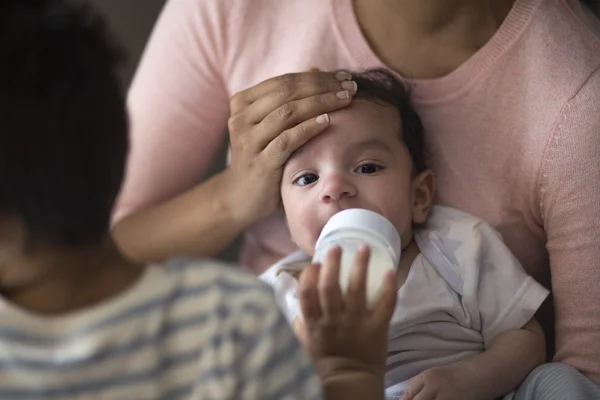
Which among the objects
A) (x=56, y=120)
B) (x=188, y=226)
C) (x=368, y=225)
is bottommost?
(x=188, y=226)

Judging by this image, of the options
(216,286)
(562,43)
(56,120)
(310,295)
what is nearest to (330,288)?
(310,295)

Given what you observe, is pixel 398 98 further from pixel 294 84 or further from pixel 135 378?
pixel 135 378

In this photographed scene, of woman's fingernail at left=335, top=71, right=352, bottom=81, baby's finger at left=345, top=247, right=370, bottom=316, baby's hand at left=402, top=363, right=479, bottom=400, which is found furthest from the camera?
woman's fingernail at left=335, top=71, right=352, bottom=81

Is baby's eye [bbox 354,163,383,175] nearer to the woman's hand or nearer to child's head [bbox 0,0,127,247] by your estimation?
the woman's hand

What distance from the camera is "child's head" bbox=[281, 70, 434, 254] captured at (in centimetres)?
97

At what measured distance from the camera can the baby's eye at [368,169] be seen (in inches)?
39.3

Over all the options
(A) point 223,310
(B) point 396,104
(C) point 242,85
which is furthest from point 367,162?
(A) point 223,310

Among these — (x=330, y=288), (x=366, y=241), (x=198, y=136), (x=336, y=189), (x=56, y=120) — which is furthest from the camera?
(x=198, y=136)

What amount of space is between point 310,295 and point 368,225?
0.15 metres

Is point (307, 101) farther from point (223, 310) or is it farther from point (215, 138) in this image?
point (223, 310)

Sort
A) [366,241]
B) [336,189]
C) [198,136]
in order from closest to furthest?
[366,241], [336,189], [198,136]

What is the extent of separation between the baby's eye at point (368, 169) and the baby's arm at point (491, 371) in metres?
0.24

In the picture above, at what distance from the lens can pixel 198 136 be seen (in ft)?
3.85

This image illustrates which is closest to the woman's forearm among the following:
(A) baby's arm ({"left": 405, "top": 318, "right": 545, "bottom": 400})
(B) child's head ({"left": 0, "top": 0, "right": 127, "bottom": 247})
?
(A) baby's arm ({"left": 405, "top": 318, "right": 545, "bottom": 400})
